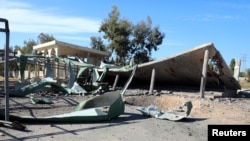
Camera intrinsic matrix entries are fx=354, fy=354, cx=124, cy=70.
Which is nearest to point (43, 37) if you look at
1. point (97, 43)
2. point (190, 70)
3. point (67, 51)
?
point (97, 43)

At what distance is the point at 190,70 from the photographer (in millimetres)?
18344

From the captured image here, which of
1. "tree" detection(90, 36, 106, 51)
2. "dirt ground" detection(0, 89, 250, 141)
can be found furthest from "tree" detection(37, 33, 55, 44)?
"dirt ground" detection(0, 89, 250, 141)

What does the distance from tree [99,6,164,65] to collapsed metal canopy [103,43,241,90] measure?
22292mm

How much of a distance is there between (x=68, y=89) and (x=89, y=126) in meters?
8.47

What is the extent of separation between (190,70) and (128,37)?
27.5m

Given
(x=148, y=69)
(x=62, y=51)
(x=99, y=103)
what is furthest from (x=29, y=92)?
(x=62, y=51)

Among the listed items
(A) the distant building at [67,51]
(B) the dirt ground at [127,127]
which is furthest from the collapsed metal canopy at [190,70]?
(A) the distant building at [67,51]

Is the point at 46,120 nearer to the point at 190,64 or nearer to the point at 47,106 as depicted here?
the point at 47,106

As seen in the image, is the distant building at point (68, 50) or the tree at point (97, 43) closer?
Answer: the distant building at point (68, 50)

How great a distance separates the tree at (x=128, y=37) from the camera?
44.5 metres

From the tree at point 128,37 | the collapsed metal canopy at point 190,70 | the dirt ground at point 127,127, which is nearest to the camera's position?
the dirt ground at point 127,127

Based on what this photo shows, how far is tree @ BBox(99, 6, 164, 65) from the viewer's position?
1753 inches

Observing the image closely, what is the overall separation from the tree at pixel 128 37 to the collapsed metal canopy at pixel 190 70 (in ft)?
73.1

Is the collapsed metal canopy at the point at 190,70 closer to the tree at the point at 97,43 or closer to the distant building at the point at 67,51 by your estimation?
the distant building at the point at 67,51
